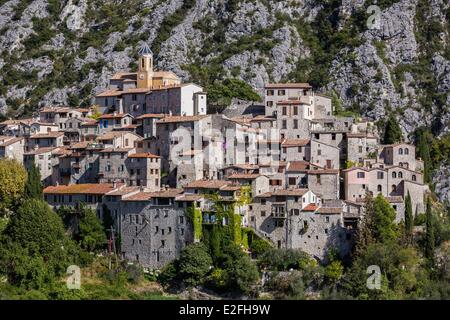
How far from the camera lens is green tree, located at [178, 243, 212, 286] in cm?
9225

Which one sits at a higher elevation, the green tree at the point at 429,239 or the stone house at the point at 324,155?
the stone house at the point at 324,155

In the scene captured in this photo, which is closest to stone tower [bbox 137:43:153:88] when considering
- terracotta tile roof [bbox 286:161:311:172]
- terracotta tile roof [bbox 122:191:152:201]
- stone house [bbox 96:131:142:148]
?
stone house [bbox 96:131:142:148]

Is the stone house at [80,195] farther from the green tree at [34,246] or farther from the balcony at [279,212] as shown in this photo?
the balcony at [279,212]

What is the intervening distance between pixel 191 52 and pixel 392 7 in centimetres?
2569

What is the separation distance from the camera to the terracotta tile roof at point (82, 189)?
99625 millimetres

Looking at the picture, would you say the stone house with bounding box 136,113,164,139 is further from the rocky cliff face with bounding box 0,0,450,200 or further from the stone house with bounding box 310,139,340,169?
the rocky cliff face with bounding box 0,0,450,200

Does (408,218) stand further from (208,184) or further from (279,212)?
(208,184)

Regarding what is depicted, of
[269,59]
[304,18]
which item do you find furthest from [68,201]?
[304,18]

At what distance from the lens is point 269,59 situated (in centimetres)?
13762

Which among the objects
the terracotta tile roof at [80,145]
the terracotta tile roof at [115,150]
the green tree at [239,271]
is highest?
the terracotta tile roof at [80,145]

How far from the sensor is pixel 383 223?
302ft

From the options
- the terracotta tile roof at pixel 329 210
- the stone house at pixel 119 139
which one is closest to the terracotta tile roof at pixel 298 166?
the terracotta tile roof at pixel 329 210

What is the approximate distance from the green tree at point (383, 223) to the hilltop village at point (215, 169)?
1.94 m
